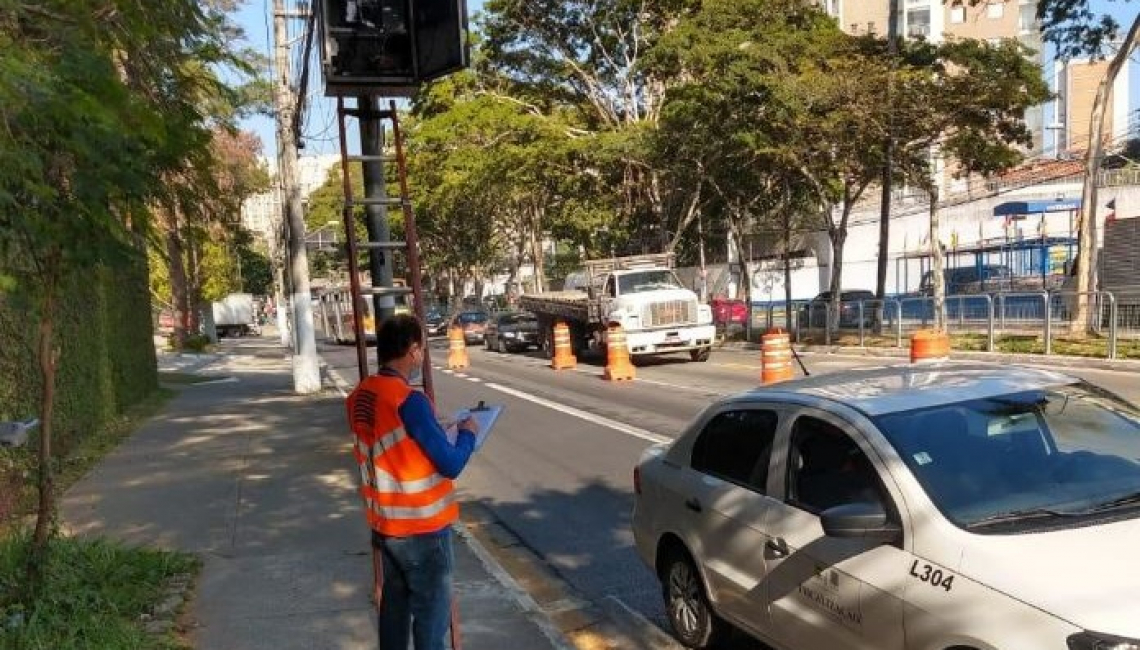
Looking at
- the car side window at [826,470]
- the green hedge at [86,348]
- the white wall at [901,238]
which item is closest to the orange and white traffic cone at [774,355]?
the green hedge at [86,348]

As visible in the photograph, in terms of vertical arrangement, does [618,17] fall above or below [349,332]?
above

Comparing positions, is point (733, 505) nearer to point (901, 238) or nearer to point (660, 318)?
point (660, 318)

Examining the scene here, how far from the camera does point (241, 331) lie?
78.3 meters

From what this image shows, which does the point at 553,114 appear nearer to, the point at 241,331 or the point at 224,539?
the point at 224,539

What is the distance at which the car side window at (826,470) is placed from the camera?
12.8ft

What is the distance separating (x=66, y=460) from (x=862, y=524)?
32.6ft

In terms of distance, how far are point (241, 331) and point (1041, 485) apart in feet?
261

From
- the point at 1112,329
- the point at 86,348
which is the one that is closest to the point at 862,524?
the point at 86,348

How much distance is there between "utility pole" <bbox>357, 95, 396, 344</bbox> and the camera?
5.51m

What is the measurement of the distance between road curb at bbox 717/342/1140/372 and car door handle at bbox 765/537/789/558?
51.1 feet

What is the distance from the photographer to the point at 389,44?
5523 mm

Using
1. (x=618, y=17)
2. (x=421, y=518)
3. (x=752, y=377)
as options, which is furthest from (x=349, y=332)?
(x=421, y=518)

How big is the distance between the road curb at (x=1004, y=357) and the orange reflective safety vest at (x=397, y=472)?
16743 millimetres

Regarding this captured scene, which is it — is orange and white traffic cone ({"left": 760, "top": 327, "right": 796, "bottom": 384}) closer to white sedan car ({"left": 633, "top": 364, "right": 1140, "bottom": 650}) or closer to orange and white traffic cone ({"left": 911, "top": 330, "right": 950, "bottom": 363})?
orange and white traffic cone ({"left": 911, "top": 330, "right": 950, "bottom": 363})
